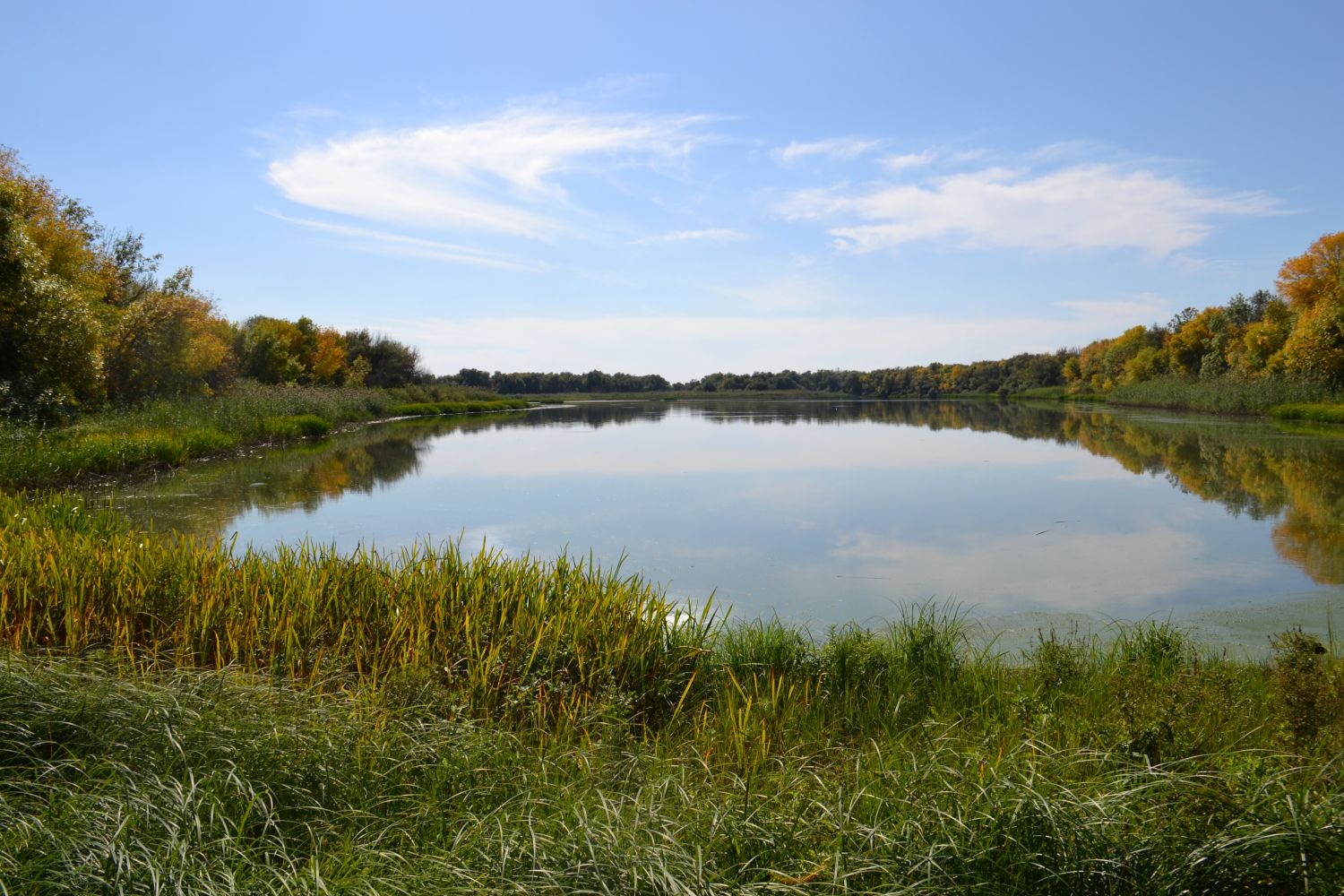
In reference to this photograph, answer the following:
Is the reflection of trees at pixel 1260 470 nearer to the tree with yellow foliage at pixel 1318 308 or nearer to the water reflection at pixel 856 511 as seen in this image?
the water reflection at pixel 856 511

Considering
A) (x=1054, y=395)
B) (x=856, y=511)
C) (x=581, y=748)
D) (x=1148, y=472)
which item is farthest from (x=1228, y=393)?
(x=581, y=748)

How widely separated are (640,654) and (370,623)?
1490 millimetres

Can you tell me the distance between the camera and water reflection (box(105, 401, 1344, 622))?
7.02m

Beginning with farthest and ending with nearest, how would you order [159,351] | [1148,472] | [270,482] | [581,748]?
[159,351] < [1148,472] < [270,482] < [581,748]

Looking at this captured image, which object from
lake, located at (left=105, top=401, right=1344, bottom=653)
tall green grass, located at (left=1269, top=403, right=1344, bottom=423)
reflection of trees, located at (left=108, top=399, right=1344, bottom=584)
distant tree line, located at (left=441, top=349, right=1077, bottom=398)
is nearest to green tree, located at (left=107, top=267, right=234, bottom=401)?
reflection of trees, located at (left=108, top=399, right=1344, bottom=584)

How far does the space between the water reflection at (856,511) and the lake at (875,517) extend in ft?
0.16

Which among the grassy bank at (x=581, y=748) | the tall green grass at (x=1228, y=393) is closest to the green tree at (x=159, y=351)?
the grassy bank at (x=581, y=748)

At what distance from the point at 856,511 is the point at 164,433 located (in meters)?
12.7

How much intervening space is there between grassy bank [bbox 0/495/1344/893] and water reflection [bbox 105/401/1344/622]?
206 cm

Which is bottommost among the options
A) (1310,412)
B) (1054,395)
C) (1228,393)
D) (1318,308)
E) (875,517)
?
(875,517)

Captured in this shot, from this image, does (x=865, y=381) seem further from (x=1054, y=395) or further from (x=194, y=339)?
(x=194, y=339)

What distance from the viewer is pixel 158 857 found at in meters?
2.09

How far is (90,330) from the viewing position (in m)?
15.6

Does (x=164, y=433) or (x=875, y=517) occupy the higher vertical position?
(x=164, y=433)
